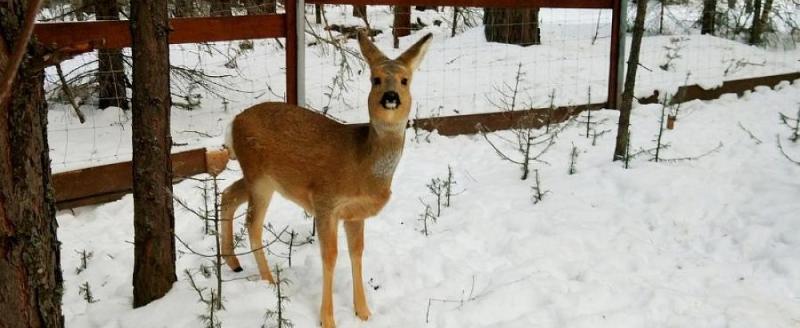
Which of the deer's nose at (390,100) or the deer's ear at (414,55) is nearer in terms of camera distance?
the deer's nose at (390,100)

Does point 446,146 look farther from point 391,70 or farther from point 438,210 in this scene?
point 391,70

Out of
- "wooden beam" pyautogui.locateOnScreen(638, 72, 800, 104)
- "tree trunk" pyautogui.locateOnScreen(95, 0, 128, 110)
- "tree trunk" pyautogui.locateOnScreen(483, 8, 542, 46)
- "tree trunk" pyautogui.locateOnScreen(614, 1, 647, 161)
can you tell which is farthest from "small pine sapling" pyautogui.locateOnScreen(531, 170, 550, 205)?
"tree trunk" pyautogui.locateOnScreen(483, 8, 542, 46)

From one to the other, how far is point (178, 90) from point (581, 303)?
21.7 ft

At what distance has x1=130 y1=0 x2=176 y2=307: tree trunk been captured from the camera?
3.91m

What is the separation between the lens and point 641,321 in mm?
4188

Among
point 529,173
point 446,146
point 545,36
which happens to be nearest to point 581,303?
point 529,173

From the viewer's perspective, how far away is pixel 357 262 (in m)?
4.40

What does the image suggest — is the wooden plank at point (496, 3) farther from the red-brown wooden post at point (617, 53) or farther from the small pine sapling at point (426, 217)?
the small pine sapling at point (426, 217)

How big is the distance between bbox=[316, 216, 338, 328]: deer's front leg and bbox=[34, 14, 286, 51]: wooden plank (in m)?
2.59

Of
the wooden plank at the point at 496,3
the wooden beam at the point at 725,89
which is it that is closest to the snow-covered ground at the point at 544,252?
the wooden plank at the point at 496,3

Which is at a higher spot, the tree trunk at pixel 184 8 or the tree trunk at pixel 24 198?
the tree trunk at pixel 184 8

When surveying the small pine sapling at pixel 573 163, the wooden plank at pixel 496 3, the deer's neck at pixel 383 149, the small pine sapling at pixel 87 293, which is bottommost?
the small pine sapling at pixel 87 293

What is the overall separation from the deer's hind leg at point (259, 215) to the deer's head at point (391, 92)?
996mm

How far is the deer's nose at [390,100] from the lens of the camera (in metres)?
3.81
